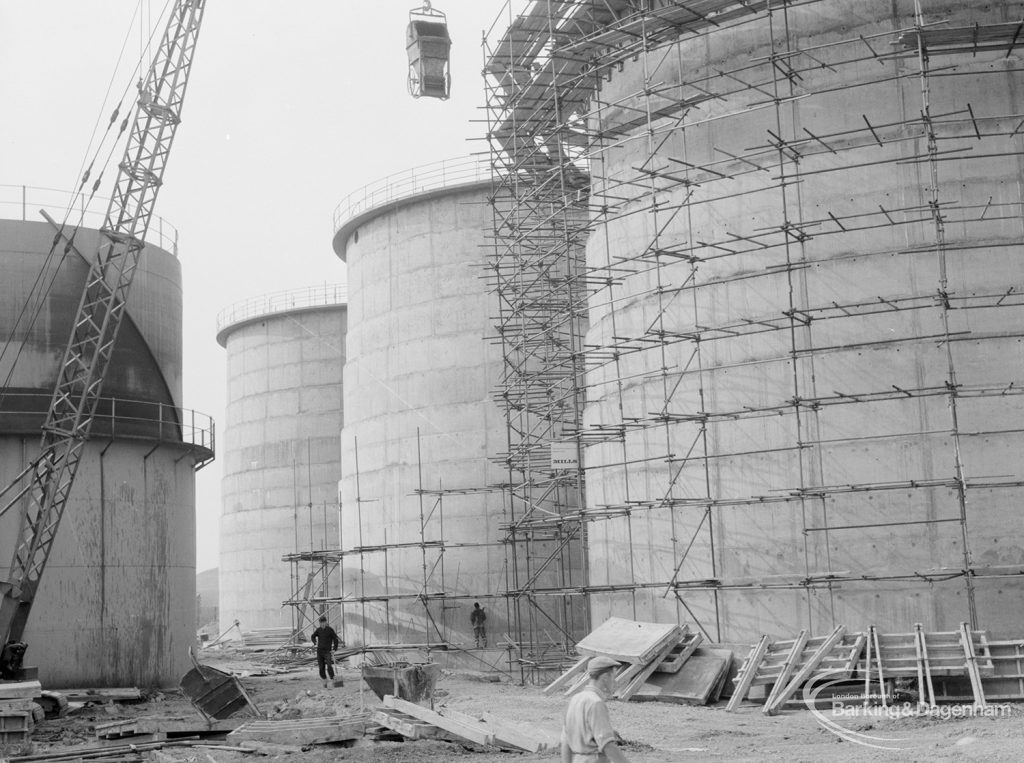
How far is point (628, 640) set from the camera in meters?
20.4

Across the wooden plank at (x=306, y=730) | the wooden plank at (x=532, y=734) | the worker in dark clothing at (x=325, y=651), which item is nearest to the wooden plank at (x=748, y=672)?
the wooden plank at (x=532, y=734)

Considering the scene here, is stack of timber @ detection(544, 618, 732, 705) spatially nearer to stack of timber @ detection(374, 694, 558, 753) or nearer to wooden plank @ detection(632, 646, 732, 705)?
wooden plank @ detection(632, 646, 732, 705)

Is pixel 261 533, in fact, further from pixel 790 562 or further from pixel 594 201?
pixel 790 562

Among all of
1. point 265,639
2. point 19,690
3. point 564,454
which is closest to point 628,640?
point 564,454

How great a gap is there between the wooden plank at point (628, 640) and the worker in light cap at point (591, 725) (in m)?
11.2

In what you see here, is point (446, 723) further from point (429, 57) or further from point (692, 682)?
point (429, 57)

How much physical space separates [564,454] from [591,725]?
17175 millimetres

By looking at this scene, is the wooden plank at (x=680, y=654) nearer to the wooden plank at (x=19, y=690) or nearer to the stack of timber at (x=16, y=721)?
the stack of timber at (x=16, y=721)

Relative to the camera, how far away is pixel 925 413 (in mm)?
19203

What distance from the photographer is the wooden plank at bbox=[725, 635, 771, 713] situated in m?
18.1

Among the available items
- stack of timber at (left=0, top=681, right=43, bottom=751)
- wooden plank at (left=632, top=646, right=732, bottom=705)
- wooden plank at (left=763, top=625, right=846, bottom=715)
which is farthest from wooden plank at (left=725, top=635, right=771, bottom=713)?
stack of timber at (left=0, top=681, right=43, bottom=751)

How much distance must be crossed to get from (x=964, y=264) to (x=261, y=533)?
31834 millimetres

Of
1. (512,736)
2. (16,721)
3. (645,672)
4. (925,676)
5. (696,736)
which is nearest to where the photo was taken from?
(512,736)

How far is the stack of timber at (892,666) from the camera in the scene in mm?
17125
